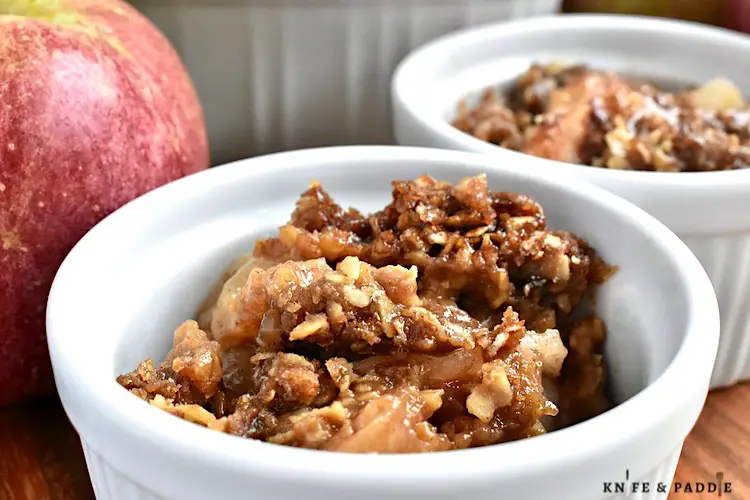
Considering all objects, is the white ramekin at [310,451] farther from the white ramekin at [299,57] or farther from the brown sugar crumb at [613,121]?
the white ramekin at [299,57]

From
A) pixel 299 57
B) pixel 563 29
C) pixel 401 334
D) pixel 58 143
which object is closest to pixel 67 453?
pixel 58 143

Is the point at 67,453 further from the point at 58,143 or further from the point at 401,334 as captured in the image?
the point at 401,334

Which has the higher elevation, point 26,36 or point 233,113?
point 26,36

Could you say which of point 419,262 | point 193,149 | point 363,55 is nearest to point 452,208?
point 419,262

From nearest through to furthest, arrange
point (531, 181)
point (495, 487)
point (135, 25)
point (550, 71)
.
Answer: point (495, 487) < point (531, 181) < point (135, 25) < point (550, 71)

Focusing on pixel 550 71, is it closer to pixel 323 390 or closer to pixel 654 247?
pixel 654 247

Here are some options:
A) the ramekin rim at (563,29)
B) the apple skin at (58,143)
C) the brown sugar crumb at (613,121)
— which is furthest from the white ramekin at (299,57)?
the apple skin at (58,143)
